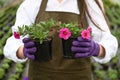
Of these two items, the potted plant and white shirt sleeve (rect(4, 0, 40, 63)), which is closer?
the potted plant

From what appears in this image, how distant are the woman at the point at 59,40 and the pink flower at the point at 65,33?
18cm

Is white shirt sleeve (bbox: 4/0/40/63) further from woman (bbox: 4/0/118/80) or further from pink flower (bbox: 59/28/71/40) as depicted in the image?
Result: pink flower (bbox: 59/28/71/40)

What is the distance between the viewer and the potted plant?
8.66 feet

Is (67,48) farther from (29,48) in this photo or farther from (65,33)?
(29,48)

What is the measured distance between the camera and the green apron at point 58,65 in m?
2.81

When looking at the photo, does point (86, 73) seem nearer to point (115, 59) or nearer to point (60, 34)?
point (60, 34)

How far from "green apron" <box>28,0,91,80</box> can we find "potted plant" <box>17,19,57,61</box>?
112mm

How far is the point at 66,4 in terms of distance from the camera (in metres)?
2.91

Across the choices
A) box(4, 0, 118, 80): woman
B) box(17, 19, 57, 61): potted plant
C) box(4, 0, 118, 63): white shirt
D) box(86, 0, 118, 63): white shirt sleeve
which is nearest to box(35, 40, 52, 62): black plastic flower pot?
box(17, 19, 57, 61): potted plant

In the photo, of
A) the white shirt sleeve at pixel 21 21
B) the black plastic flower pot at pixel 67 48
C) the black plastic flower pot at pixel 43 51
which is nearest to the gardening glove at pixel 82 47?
the black plastic flower pot at pixel 67 48

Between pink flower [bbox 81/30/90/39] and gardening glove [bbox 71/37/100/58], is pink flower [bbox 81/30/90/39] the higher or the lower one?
the higher one

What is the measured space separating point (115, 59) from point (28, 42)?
4.03m

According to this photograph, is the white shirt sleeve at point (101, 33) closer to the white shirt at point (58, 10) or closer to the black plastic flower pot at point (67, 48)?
the white shirt at point (58, 10)

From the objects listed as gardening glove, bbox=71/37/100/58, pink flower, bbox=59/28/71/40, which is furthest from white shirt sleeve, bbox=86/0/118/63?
pink flower, bbox=59/28/71/40
